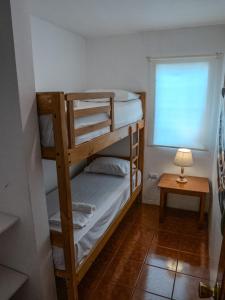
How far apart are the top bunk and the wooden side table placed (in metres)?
1.14

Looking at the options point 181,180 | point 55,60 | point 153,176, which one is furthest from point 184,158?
point 55,60

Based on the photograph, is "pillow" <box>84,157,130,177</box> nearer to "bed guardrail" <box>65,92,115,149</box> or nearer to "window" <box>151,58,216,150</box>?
"window" <box>151,58,216,150</box>

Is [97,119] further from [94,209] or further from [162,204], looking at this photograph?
[162,204]

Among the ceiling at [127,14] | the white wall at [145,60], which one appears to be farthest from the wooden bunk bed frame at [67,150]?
the white wall at [145,60]

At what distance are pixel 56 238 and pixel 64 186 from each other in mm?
425

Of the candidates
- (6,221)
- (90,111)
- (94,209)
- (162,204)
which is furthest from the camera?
(162,204)

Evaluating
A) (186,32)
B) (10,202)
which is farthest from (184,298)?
(186,32)

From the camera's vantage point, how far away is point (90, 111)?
1699 millimetres

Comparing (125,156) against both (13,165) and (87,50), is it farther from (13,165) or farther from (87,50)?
(13,165)

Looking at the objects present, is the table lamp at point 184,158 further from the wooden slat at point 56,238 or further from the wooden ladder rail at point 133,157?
the wooden slat at point 56,238

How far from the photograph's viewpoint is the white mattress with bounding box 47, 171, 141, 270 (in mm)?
1710

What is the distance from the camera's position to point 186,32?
9.18 ft

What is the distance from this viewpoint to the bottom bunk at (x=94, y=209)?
1724 millimetres

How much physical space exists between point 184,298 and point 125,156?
77.9 inches
